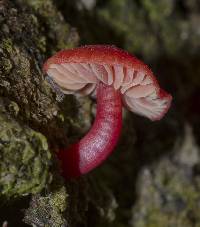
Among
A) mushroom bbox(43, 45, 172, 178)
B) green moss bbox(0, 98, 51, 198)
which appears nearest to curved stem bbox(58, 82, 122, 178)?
mushroom bbox(43, 45, 172, 178)

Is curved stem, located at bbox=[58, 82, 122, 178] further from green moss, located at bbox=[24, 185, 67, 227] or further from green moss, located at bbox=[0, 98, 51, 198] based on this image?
green moss, located at bbox=[0, 98, 51, 198]

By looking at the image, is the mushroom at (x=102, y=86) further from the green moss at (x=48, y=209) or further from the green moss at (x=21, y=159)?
the green moss at (x=21, y=159)

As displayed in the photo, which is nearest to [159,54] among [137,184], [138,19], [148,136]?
[138,19]

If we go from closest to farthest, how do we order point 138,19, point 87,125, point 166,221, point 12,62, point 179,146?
1. point 12,62
2. point 87,125
3. point 166,221
4. point 179,146
5. point 138,19

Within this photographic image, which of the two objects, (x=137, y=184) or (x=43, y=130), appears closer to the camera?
(x=43, y=130)

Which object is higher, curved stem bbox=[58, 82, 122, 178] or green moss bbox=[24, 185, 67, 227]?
curved stem bbox=[58, 82, 122, 178]

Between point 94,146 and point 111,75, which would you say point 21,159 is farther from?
point 111,75

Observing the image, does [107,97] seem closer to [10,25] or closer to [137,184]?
[10,25]
